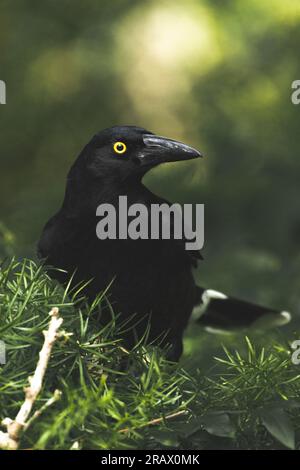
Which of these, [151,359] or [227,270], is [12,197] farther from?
[151,359]

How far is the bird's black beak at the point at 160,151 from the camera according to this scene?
6.59 ft

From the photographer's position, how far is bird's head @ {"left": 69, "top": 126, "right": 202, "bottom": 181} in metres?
2.01

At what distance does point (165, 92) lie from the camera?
17.3 ft

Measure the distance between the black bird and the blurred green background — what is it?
2.20 meters

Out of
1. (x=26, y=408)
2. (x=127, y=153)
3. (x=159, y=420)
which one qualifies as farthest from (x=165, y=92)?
(x=26, y=408)

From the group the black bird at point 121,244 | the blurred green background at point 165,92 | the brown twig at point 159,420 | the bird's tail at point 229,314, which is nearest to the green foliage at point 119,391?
the brown twig at point 159,420

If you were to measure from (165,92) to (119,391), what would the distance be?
12.6 feet

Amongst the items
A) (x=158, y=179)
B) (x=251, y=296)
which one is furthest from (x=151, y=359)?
(x=158, y=179)

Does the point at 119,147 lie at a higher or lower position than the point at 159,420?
higher

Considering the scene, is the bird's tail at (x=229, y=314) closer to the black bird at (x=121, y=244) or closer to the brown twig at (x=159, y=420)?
the black bird at (x=121, y=244)

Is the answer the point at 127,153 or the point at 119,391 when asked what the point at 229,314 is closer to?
the point at 127,153

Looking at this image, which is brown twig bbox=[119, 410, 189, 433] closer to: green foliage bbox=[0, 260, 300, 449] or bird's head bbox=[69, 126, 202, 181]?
green foliage bbox=[0, 260, 300, 449]

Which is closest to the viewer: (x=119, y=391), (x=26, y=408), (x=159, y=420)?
(x=26, y=408)
